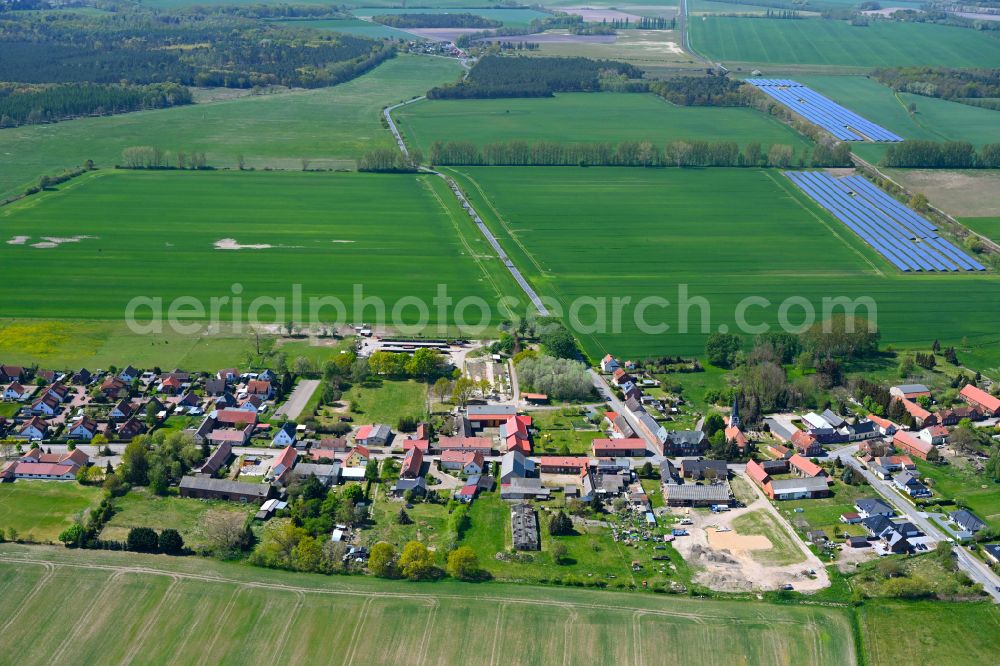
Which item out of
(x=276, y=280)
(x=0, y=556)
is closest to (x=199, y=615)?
(x=0, y=556)

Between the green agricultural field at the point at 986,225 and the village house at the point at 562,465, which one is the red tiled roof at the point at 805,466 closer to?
the village house at the point at 562,465

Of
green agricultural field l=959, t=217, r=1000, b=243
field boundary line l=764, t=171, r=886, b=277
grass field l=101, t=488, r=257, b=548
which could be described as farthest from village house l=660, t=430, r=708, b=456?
green agricultural field l=959, t=217, r=1000, b=243

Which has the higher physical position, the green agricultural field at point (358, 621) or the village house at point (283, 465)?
the village house at point (283, 465)

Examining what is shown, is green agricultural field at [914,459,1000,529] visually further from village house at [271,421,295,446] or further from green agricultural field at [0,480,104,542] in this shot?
green agricultural field at [0,480,104,542]

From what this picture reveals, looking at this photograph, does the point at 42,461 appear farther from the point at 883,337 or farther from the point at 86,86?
the point at 86,86

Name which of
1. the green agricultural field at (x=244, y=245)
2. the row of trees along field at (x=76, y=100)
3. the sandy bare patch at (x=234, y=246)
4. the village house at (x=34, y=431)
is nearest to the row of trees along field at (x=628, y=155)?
the green agricultural field at (x=244, y=245)

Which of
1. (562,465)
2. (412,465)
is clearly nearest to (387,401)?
(412,465)

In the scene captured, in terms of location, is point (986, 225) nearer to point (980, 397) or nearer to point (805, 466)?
point (980, 397)
